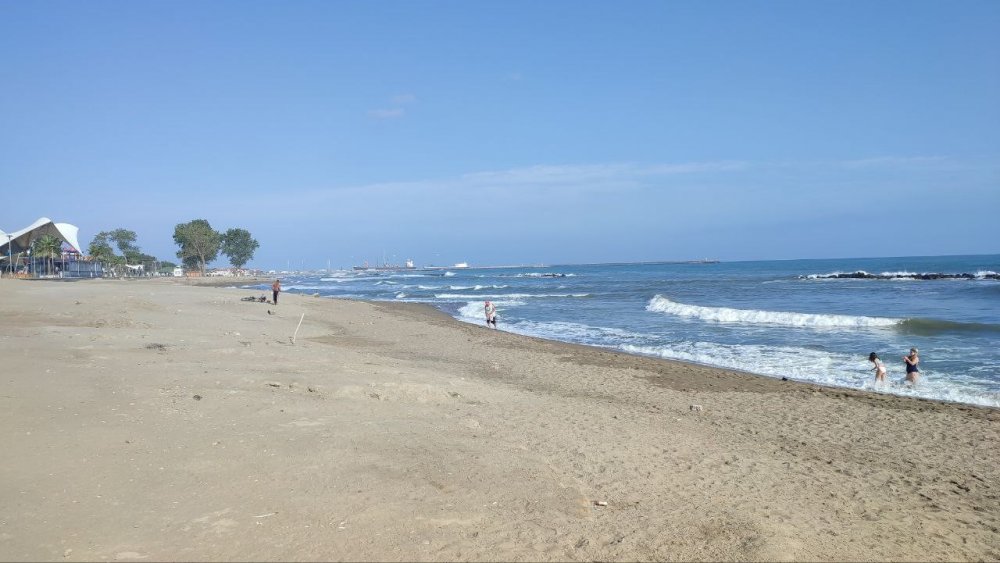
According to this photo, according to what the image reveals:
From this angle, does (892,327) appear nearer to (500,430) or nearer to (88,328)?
(500,430)

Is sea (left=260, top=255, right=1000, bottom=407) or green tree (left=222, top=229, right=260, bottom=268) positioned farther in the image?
green tree (left=222, top=229, right=260, bottom=268)

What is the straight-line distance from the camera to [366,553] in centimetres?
413

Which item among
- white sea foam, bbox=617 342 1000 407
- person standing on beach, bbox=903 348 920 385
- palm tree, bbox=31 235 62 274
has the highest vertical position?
palm tree, bbox=31 235 62 274

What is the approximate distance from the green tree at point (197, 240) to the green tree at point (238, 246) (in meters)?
23.1

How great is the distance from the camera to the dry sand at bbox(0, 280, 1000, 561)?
446cm

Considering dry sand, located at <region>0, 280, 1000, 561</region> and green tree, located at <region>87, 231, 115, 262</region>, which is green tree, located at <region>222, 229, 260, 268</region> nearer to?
green tree, located at <region>87, 231, 115, 262</region>

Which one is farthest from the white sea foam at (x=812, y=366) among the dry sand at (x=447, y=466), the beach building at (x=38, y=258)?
the beach building at (x=38, y=258)

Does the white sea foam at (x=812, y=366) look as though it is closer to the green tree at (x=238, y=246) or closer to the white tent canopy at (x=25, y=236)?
the white tent canopy at (x=25, y=236)

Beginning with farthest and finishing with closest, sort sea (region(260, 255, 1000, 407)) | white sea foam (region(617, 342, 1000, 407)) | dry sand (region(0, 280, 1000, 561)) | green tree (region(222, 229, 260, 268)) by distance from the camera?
green tree (region(222, 229, 260, 268))
sea (region(260, 255, 1000, 407))
white sea foam (region(617, 342, 1000, 407))
dry sand (region(0, 280, 1000, 561))

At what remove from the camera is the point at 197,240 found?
106938mm

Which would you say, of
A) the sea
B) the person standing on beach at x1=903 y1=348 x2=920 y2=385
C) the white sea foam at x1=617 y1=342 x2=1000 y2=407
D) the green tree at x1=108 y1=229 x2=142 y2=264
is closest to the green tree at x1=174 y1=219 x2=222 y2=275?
the green tree at x1=108 y1=229 x2=142 y2=264

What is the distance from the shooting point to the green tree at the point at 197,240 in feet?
352

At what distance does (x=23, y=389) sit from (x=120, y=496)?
12.9ft

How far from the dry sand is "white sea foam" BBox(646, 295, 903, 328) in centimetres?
1295
